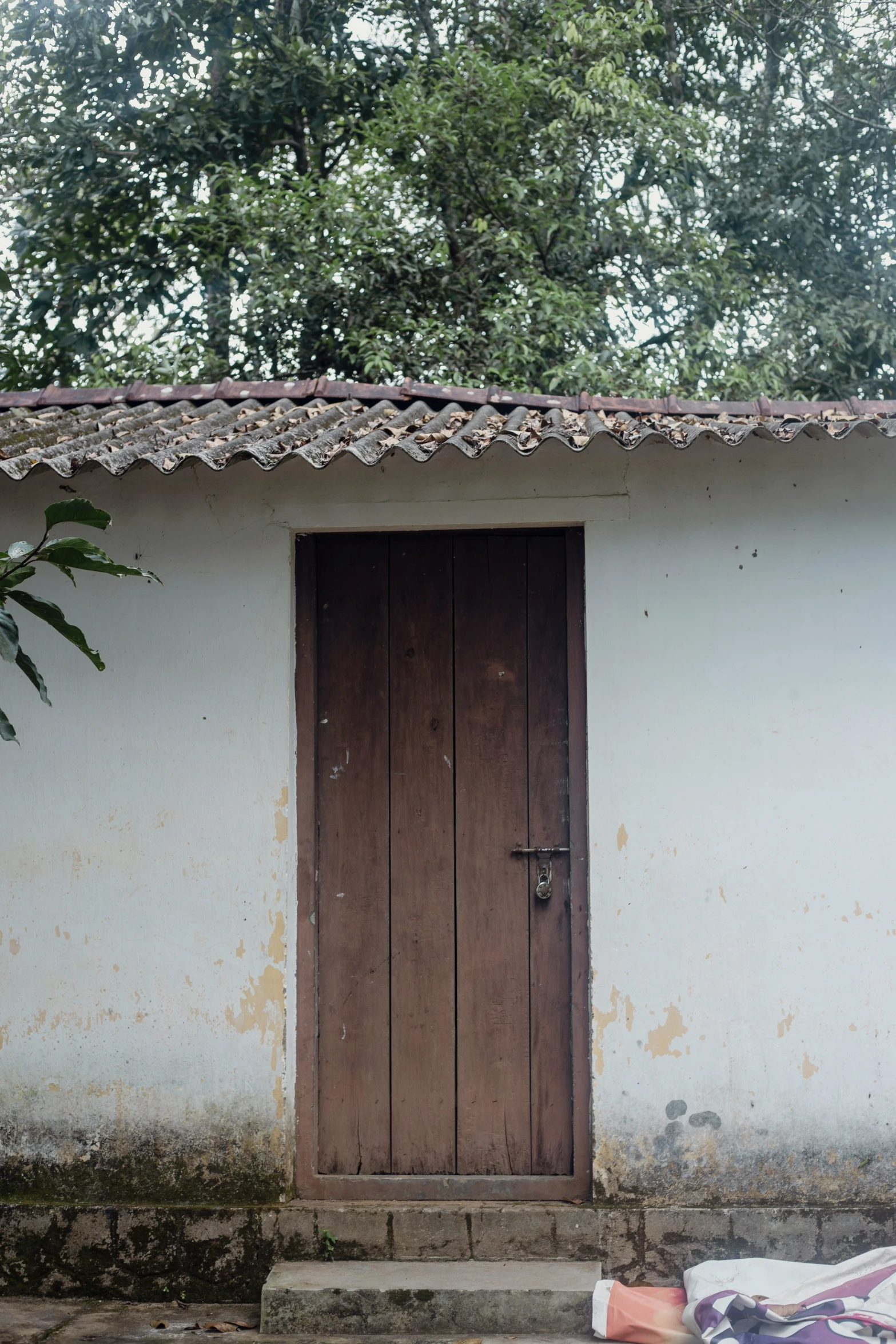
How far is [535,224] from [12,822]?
724 cm

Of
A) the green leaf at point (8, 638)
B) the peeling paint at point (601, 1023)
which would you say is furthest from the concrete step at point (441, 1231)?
the green leaf at point (8, 638)

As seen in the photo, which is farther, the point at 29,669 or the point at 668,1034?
the point at 668,1034

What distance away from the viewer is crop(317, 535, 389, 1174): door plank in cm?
386

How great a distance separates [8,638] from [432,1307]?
7.80 ft

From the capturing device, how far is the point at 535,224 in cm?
931

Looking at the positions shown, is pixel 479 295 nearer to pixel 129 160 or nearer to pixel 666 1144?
pixel 129 160

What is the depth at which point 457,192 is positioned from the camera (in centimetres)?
940

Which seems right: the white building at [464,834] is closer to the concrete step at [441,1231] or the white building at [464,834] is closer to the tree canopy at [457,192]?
the concrete step at [441,1231]

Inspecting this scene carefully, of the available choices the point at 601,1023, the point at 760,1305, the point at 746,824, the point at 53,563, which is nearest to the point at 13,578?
the point at 53,563

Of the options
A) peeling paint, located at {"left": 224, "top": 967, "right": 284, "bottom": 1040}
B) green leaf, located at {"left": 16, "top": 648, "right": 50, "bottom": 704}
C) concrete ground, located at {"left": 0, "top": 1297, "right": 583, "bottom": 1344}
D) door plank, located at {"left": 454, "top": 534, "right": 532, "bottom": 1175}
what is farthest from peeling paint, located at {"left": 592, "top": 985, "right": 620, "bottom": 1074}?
green leaf, located at {"left": 16, "top": 648, "right": 50, "bottom": 704}

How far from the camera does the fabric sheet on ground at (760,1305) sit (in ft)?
10.0

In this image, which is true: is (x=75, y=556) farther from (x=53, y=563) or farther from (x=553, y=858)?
(x=553, y=858)

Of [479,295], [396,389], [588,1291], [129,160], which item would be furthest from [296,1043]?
[129,160]

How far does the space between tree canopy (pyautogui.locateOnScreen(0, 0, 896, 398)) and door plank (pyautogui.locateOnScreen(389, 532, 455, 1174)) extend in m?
4.88
